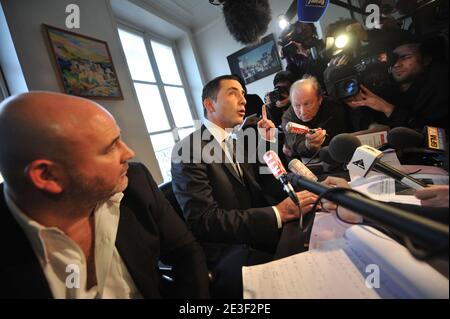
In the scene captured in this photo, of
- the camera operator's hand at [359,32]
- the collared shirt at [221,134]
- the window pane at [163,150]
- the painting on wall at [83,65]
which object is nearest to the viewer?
the collared shirt at [221,134]

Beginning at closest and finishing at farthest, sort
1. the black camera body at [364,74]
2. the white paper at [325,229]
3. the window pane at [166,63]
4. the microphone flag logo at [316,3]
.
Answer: the white paper at [325,229], the microphone flag logo at [316,3], the black camera body at [364,74], the window pane at [166,63]

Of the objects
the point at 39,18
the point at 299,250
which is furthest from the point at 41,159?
the point at 39,18

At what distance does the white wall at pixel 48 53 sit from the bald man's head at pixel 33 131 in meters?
1.44

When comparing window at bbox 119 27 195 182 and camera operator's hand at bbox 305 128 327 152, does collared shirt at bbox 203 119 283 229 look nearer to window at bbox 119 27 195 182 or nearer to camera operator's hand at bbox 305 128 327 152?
camera operator's hand at bbox 305 128 327 152

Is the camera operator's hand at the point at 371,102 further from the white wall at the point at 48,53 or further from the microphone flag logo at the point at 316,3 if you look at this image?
the white wall at the point at 48,53

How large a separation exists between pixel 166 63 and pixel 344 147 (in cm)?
348

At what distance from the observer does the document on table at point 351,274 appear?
344 millimetres

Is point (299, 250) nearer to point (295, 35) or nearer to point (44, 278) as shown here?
point (44, 278)

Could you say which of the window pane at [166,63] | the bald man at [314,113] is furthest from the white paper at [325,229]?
the window pane at [166,63]

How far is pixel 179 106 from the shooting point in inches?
145

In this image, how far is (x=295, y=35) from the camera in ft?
5.87

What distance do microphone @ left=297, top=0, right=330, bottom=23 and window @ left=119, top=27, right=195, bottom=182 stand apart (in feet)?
6.87

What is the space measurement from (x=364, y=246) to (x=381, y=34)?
144 centimetres

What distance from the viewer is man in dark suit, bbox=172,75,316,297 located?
80cm
